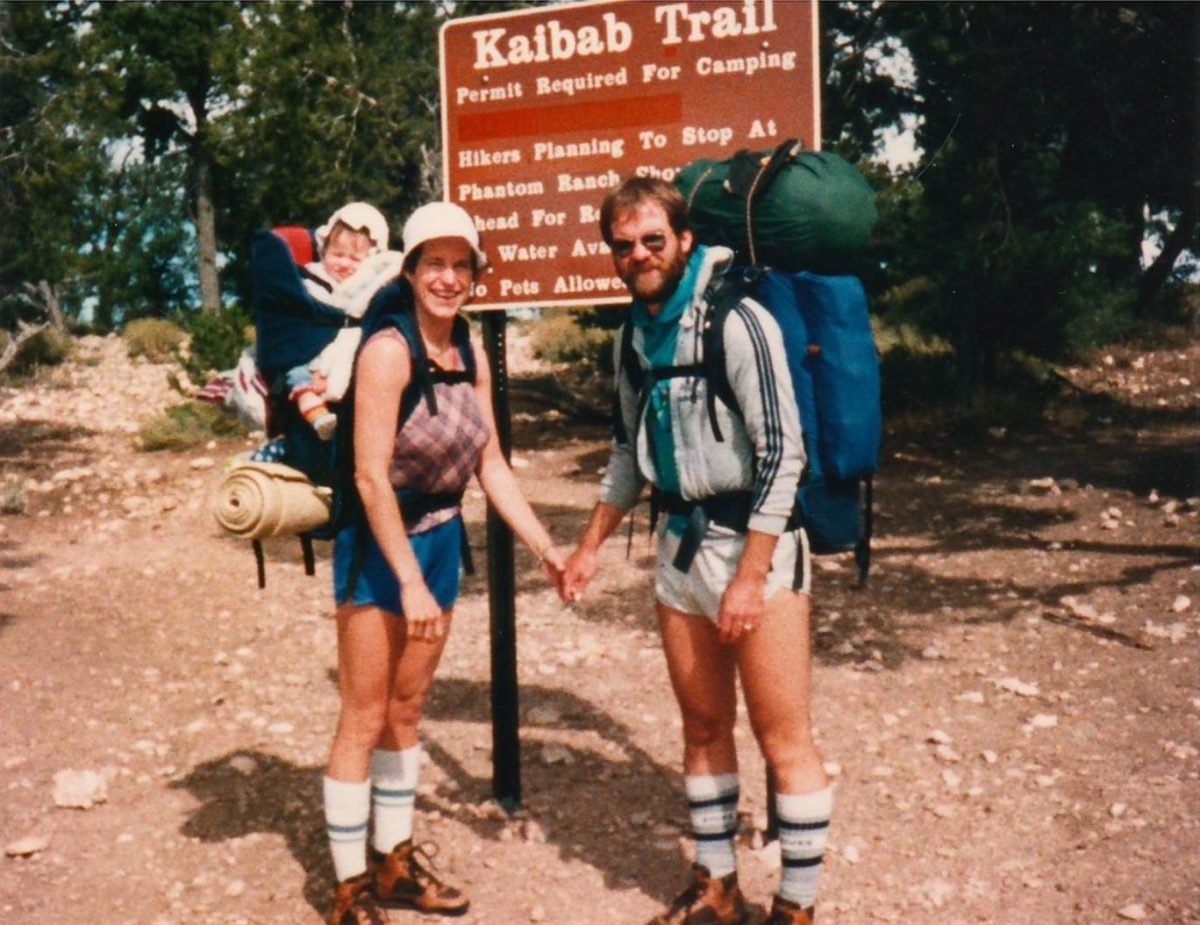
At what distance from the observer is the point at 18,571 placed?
328 inches

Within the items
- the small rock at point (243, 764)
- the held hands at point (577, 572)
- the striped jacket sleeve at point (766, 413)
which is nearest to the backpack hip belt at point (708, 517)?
the striped jacket sleeve at point (766, 413)

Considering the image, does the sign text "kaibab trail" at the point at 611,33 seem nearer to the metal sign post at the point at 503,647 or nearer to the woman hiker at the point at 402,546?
the metal sign post at the point at 503,647

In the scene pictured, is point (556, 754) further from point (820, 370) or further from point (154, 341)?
point (154, 341)

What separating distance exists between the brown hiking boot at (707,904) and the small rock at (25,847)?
2.13 m

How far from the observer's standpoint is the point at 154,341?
2503 centimetres

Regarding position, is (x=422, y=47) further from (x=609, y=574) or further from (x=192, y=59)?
(x=609, y=574)

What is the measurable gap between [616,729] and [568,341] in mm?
14552

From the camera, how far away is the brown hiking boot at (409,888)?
3.77 meters


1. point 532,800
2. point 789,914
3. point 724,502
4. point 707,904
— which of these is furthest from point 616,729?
point 724,502

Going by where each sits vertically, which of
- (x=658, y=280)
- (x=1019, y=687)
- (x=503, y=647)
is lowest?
(x=1019, y=687)

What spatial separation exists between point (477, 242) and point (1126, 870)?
2722mm

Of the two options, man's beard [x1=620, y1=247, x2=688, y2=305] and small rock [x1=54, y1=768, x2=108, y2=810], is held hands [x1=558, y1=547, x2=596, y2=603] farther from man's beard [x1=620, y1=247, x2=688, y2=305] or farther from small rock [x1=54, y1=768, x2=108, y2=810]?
small rock [x1=54, y1=768, x2=108, y2=810]

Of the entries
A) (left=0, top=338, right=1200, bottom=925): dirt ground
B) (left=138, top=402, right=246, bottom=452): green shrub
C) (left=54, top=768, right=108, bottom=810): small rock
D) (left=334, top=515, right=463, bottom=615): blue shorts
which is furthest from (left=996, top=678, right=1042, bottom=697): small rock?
(left=138, top=402, right=246, bottom=452): green shrub

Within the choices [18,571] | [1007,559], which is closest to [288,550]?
[18,571]
